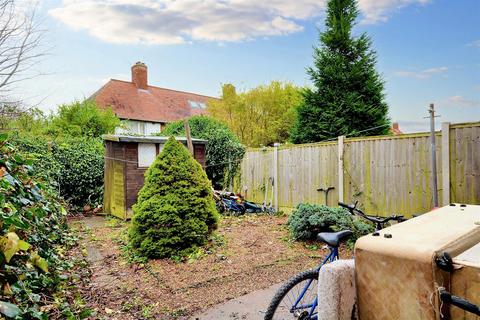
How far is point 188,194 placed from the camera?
5121mm

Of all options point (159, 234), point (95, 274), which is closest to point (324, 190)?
point (159, 234)

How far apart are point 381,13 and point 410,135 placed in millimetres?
3159

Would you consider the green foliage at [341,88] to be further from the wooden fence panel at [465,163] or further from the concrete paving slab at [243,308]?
the concrete paving slab at [243,308]

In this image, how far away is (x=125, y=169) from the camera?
8.59m

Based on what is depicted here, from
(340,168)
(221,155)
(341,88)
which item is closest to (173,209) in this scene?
(340,168)

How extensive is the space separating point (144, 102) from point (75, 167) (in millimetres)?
13681

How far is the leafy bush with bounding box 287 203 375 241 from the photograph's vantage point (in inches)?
214

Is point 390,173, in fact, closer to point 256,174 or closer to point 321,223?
point 321,223

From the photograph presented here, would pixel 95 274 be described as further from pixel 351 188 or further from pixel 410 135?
pixel 410 135

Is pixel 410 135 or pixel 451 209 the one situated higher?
pixel 410 135

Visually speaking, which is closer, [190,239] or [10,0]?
[190,239]

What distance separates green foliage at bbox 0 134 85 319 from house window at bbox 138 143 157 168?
5.51m

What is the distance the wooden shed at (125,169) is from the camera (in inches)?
336

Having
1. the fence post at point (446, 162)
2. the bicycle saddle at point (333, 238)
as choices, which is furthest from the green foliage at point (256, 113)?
the bicycle saddle at point (333, 238)
